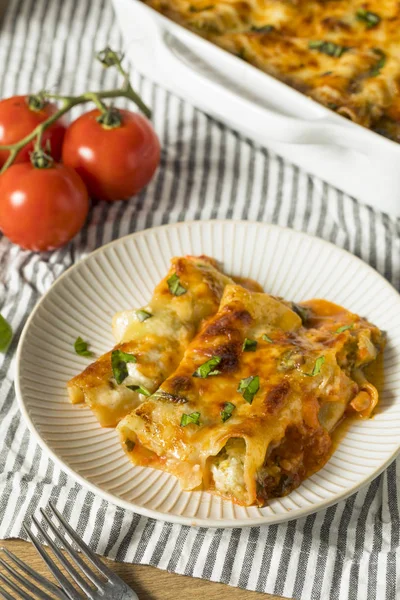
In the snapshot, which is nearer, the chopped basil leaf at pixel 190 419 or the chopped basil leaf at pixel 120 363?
the chopped basil leaf at pixel 190 419

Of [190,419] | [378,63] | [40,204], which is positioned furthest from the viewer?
[378,63]

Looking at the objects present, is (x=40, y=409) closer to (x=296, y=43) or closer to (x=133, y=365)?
(x=133, y=365)

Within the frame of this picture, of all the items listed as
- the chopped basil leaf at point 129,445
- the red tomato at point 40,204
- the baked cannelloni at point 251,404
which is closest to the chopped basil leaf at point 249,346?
the baked cannelloni at point 251,404

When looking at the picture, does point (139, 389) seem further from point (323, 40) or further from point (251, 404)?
point (323, 40)

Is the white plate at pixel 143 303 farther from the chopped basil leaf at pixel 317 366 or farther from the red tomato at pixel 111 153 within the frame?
the red tomato at pixel 111 153

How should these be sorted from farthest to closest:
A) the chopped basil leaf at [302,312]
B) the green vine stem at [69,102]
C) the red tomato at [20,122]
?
the red tomato at [20,122], the green vine stem at [69,102], the chopped basil leaf at [302,312]

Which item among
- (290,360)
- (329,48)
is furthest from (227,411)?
(329,48)

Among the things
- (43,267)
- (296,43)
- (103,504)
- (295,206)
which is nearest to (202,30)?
(296,43)
